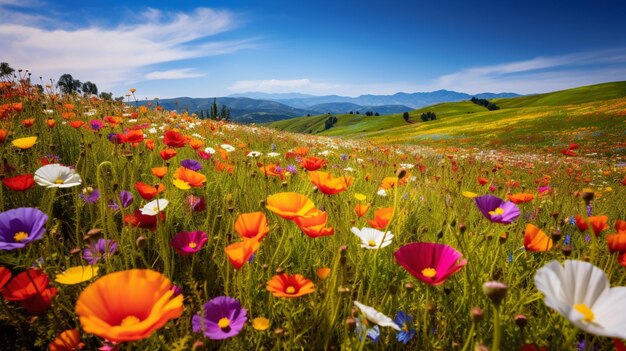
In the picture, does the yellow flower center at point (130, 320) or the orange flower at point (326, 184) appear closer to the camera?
the yellow flower center at point (130, 320)

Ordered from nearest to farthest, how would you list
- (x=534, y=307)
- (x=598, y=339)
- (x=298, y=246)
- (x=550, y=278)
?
(x=550, y=278)
(x=598, y=339)
(x=534, y=307)
(x=298, y=246)

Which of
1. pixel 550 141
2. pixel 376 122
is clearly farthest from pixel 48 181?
Answer: pixel 376 122

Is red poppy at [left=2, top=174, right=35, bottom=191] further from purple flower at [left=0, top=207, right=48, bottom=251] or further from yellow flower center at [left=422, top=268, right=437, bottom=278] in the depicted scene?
yellow flower center at [left=422, top=268, right=437, bottom=278]

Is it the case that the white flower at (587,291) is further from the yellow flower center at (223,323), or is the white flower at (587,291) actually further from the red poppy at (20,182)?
the red poppy at (20,182)

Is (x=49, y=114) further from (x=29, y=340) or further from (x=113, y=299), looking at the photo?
(x=113, y=299)

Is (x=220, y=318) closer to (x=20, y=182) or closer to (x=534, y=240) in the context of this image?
(x=20, y=182)

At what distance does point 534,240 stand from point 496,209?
7.9 inches

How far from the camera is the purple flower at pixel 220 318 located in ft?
3.38

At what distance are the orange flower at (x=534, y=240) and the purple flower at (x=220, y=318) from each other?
48.9 inches

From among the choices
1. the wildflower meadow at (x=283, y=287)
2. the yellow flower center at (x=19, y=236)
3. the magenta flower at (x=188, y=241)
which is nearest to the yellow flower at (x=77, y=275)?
the wildflower meadow at (x=283, y=287)

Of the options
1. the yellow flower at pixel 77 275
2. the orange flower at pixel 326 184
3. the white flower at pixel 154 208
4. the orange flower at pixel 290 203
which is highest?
the orange flower at pixel 326 184

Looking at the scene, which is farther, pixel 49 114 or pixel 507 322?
pixel 49 114

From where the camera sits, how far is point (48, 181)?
4.78ft

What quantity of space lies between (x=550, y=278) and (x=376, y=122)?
79.5 meters
